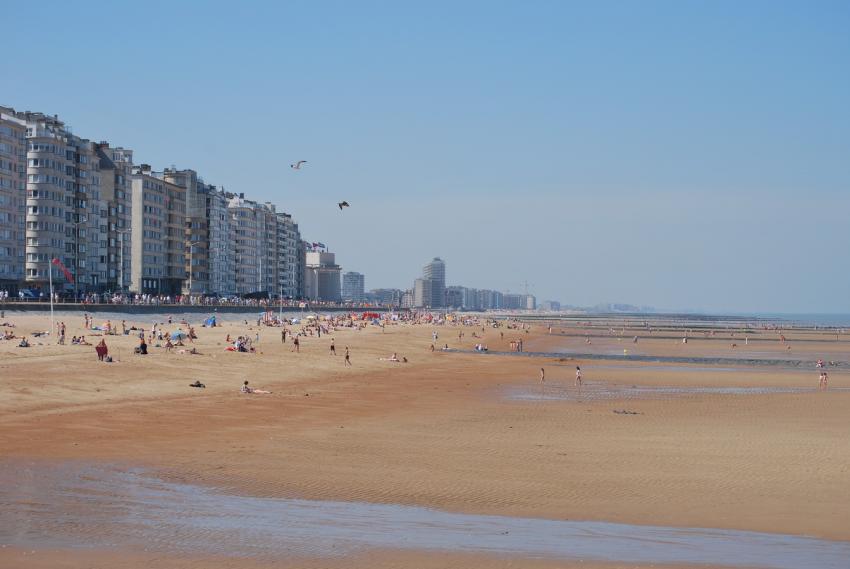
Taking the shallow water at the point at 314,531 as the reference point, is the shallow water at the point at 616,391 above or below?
below

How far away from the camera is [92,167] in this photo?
104312mm

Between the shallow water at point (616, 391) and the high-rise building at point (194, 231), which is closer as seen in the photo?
the shallow water at point (616, 391)

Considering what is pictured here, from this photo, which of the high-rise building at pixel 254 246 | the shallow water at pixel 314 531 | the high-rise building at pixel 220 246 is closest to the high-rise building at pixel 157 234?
the high-rise building at pixel 220 246

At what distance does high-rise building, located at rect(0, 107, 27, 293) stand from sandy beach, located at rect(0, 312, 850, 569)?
54312mm

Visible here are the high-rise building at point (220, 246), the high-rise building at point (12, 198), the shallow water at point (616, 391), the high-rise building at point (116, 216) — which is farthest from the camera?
the high-rise building at point (220, 246)

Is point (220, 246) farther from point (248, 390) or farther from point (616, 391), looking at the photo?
point (248, 390)

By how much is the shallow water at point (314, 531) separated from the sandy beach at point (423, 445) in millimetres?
171

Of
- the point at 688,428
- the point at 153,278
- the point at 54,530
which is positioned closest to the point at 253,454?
the point at 54,530

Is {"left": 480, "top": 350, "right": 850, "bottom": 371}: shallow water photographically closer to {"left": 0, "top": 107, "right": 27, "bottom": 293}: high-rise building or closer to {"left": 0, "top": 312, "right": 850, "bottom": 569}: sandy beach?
{"left": 0, "top": 312, "right": 850, "bottom": 569}: sandy beach

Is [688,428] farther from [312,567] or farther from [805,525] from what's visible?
[312,567]

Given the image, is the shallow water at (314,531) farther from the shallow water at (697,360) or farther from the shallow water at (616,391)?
the shallow water at (697,360)

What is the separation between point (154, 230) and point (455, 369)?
85984 mm

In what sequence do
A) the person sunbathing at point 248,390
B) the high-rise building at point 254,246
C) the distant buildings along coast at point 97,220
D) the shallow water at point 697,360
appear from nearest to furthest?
the person sunbathing at point 248,390, the shallow water at point 697,360, the distant buildings along coast at point 97,220, the high-rise building at point 254,246

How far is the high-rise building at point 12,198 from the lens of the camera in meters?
89.9
